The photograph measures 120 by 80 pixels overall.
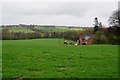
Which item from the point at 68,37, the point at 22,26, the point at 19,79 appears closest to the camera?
the point at 19,79

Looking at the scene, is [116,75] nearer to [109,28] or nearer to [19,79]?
[19,79]

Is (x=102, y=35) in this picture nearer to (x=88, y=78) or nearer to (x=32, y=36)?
(x=32, y=36)

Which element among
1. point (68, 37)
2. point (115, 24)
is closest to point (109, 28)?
point (115, 24)

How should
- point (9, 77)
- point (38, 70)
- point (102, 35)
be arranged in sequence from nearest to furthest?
point (9, 77), point (38, 70), point (102, 35)

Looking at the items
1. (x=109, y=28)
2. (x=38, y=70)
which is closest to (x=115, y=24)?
(x=109, y=28)

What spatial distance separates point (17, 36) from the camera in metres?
91.2

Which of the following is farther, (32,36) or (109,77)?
(32,36)

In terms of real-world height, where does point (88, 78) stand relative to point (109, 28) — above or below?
below

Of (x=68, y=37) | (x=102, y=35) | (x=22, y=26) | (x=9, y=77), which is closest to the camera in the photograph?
(x=9, y=77)

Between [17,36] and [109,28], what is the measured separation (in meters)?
32.9

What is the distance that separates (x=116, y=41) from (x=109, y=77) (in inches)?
2526

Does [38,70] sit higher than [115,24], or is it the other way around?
[115,24]

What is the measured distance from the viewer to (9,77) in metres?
12.0

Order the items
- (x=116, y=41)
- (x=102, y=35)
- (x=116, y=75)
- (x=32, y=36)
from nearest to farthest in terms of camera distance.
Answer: (x=116, y=75), (x=116, y=41), (x=102, y=35), (x=32, y=36)
